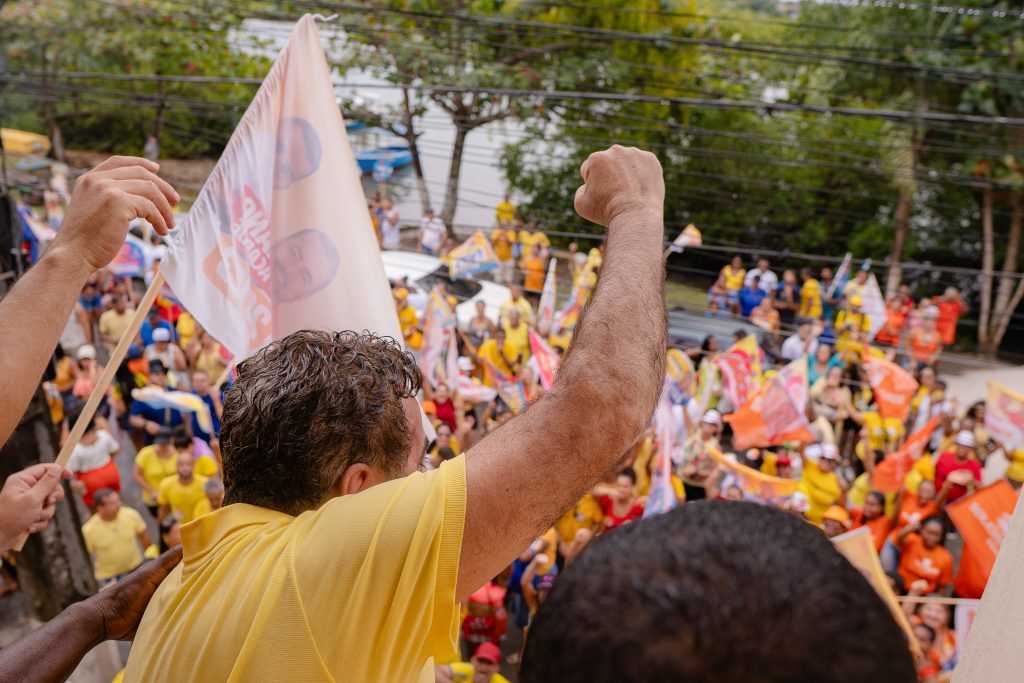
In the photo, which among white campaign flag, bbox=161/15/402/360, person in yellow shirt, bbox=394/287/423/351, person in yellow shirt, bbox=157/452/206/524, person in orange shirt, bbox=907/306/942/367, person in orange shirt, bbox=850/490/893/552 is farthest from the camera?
person in orange shirt, bbox=907/306/942/367

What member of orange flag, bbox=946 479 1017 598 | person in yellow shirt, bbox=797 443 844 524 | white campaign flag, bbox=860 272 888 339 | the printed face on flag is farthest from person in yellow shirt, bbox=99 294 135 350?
white campaign flag, bbox=860 272 888 339

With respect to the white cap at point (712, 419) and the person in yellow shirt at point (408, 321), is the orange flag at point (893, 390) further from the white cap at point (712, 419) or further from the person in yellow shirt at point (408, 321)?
the person in yellow shirt at point (408, 321)

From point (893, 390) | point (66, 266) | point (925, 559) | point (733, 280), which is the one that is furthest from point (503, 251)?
point (66, 266)

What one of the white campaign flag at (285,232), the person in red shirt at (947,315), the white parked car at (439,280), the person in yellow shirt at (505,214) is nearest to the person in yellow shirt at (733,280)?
the person in red shirt at (947,315)

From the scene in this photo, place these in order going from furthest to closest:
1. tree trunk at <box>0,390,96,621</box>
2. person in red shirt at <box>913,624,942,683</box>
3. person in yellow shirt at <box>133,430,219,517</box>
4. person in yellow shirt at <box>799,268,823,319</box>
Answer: person in yellow shirt at <box>799,268,823,319</box> → person in yellow shirt at <box>133,430,219,517</box> → tree trunk at <box>0,390,96,621</box> → person in red shirt at <box>913,624,942,683</box>

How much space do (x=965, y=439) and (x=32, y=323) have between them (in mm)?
7974

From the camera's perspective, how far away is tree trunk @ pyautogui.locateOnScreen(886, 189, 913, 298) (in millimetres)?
16766

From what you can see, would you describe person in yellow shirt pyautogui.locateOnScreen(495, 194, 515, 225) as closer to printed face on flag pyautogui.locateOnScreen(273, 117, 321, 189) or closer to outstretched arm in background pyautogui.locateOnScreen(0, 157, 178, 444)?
printed face on flag pyautogui.locateOnScreen(273, 117, 321, 189)

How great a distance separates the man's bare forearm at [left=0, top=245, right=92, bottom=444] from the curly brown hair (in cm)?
26

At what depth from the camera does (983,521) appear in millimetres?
5695

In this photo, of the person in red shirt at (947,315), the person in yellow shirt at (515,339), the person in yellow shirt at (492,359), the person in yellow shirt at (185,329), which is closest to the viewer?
the person in yellow shirt at (492,359)

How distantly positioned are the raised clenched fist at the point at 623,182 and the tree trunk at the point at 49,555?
194 inches

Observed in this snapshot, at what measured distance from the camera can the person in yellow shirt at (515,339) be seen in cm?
1034

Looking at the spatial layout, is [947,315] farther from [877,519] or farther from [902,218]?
[877,519]
